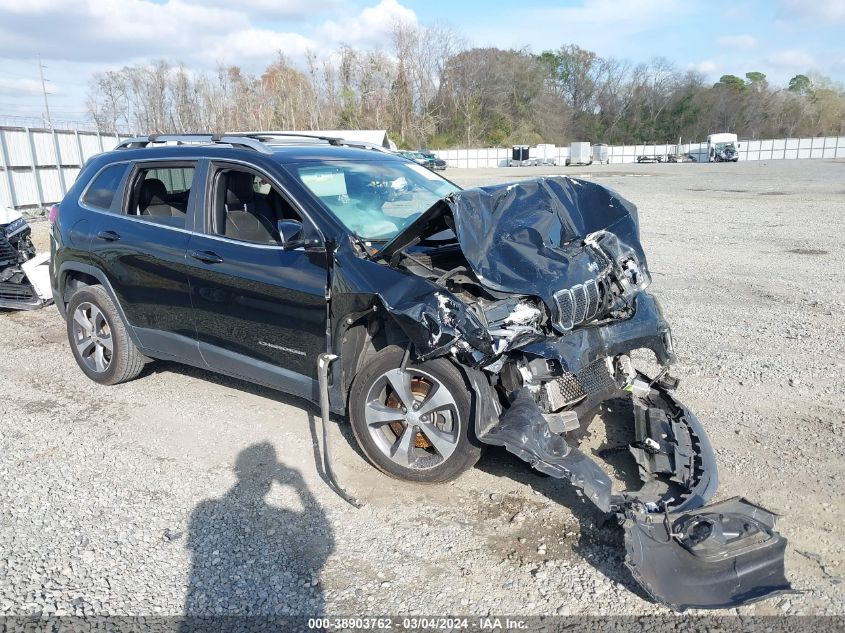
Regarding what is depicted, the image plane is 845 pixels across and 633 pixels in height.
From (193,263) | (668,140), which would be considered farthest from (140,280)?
(668,140)

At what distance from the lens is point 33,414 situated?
5.14m

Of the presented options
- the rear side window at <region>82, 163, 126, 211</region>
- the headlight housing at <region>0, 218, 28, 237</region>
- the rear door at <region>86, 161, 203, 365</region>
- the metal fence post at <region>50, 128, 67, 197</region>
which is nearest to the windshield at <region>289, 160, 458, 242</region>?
the rear door at <region>86, 161, 203, 365</region>

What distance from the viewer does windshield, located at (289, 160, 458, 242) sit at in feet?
14.4

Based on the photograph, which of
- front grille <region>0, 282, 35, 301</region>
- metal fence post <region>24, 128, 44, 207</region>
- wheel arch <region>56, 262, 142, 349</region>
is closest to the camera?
wheel arch <region>56, 262, 142, 349</region>

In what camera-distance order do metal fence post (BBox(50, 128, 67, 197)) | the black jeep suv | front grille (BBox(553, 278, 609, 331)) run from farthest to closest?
metal fence post (BBox(50, 128, 67, 197)) → front grille (BBox(553, 278, 609, 331)) → the black jeep suv

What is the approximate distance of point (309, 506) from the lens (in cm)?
377

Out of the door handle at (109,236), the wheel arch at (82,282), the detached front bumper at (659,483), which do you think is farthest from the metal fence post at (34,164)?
the detached front bumper at (659,483)

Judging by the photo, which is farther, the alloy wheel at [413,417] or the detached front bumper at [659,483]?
the alloy wheel at [413,417]

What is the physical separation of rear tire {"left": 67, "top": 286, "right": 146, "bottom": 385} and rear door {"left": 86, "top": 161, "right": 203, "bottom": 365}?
20 cm

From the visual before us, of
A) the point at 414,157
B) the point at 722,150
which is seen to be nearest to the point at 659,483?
the point at 414,157

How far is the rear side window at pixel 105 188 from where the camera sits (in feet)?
Result: 17.9

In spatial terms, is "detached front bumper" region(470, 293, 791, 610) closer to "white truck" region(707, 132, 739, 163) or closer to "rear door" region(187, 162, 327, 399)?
"rear door" region(187, 162, 327, 399)

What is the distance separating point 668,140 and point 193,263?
105463 millimetres

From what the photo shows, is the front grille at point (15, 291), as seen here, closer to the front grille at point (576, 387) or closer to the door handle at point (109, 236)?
the door handle at point (109, 236)
